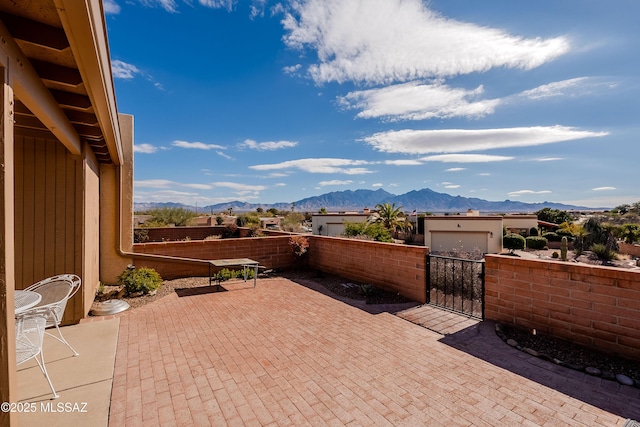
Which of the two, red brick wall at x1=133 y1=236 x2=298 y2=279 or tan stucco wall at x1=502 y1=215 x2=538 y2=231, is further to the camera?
tan stucco wall at x1=502 y1=215 x2=538 y2=231

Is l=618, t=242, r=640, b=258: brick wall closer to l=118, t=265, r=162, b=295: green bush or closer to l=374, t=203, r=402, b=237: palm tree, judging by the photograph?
l=374, t=203, r=402, b=237: palm tree

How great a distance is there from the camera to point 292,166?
70188 millimetres

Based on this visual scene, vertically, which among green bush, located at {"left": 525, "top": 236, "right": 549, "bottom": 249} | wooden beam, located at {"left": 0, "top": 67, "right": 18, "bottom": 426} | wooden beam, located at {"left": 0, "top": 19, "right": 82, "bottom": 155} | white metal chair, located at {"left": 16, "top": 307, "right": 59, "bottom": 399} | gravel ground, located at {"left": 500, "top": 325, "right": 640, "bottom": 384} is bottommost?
green bush, located at {"left": 525, "top": 236, "right": 549, "bottom": 249}

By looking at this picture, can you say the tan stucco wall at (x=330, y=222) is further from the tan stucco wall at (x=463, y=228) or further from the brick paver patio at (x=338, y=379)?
the brick paver patio at (x=338, y=379)

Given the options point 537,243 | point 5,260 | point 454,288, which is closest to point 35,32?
point 5,260

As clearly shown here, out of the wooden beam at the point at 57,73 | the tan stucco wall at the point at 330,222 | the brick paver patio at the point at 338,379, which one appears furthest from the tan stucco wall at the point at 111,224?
the tan stucco wall at the point at 330,222

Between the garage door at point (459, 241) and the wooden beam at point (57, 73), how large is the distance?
2556cm

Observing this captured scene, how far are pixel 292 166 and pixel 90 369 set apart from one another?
68.1 m

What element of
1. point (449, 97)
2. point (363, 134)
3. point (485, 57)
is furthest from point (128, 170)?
point (363, 134)

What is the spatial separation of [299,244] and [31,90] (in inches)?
285

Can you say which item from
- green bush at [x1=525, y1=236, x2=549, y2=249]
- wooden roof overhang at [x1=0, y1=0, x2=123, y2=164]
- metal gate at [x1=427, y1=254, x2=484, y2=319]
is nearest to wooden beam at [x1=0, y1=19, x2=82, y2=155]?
wooden roof overhang at [x1=0, y1=0, x2=123, y2=164]

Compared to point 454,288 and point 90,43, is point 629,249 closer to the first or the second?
point 454,288

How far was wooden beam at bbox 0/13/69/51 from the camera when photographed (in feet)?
Result: 6.79

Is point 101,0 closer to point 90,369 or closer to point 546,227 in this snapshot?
point 90,369
